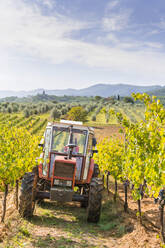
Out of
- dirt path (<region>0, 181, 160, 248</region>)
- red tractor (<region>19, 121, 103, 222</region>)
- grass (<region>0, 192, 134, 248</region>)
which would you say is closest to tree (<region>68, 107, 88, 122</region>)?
grass (<region>0, 192, 134, 248</region>)

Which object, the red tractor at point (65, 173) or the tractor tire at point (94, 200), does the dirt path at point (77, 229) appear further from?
the red tractor at point (65, 173)

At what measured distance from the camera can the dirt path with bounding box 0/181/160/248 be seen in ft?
20.4

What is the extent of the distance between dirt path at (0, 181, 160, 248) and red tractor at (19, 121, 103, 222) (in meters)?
0.49

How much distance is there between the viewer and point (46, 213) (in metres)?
8.38

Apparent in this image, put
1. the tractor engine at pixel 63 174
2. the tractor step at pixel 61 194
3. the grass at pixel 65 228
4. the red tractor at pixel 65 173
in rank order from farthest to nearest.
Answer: the tractor engine at pixel 63 174 → the red tractor at pixel 65 173 → the tractor step at pixel 61 194 → the grass at pixel 65 228

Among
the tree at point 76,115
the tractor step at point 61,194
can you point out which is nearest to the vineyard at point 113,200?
the tractor step at point 61,194

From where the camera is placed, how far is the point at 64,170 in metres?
7.59

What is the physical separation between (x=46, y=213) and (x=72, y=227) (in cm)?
130

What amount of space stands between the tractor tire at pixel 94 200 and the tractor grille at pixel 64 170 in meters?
0.85

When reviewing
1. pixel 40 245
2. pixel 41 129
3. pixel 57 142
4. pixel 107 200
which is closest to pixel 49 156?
pixel 57 142

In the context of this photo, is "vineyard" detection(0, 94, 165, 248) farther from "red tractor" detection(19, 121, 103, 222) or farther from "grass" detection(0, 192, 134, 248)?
"red tractor" detection(19, 121, 103, 222)

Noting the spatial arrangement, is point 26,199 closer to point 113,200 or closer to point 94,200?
point 94,200

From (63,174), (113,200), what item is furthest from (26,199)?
(113,200)

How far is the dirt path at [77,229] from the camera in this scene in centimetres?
621
